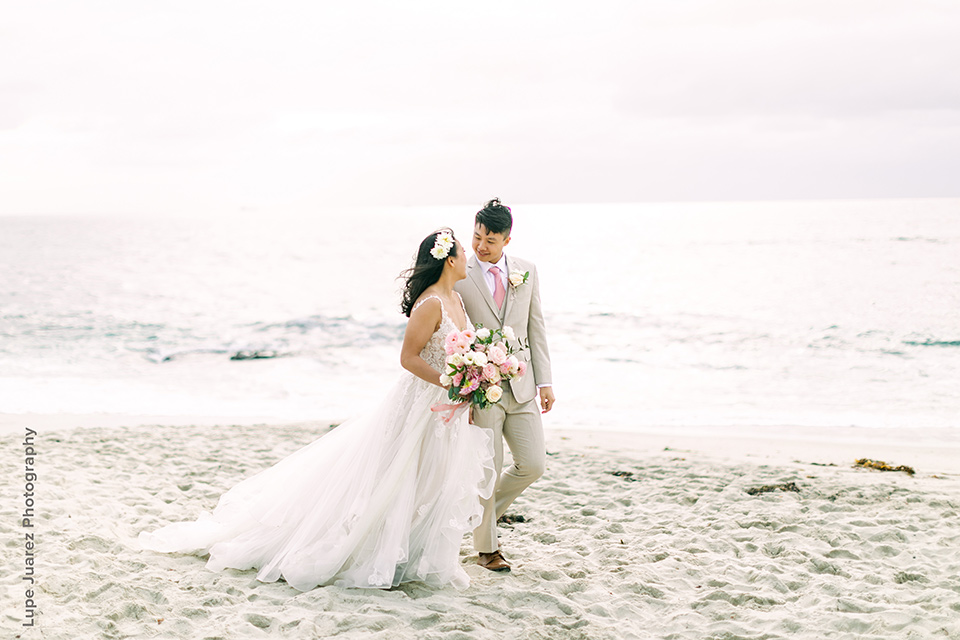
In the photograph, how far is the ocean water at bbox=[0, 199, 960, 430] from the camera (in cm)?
1144

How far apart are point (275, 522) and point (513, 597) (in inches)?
56.9

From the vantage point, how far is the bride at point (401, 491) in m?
A: 3.85

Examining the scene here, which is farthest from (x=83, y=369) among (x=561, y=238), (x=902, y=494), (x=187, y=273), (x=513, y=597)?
(x=561, y=238)

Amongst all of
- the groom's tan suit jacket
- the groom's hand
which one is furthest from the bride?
the groom's hand

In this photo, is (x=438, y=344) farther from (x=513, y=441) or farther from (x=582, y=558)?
(x=582, y=558)

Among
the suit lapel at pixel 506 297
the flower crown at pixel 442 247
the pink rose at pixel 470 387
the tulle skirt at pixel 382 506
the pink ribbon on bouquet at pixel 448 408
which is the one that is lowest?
the tulle skirt at pixel 382 506

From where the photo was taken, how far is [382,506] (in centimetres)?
388

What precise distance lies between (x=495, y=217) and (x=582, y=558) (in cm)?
228

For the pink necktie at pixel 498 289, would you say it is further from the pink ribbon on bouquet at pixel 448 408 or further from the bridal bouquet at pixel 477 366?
the pink ribbon on bouquet at pixel 448 408

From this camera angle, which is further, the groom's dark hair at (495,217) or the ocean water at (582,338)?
the ocean water at (582,338)

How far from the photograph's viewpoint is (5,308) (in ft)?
80.4

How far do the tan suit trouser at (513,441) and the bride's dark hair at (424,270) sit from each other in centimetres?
76

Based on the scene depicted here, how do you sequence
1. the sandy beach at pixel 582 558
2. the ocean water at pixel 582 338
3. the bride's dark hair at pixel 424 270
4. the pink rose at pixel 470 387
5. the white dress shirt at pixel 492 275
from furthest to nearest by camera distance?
1. the ocean water at pixel 582 338
2. the white dress shirt at pixel 492 275
3. the bride's dark hair at pixel 424 270
4. the pink rose at pixel 470 387
5. the sandy beach at pixel 582 558

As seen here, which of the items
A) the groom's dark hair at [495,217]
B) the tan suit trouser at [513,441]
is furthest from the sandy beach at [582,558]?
the groom's dark hair at [495,217]
